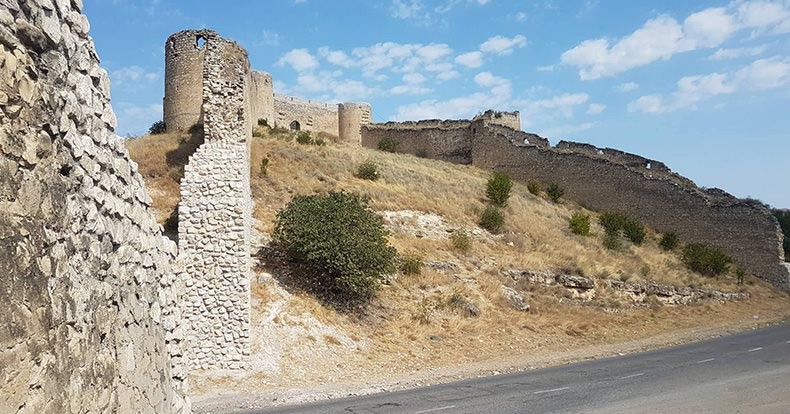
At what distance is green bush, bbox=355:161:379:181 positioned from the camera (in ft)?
93.7

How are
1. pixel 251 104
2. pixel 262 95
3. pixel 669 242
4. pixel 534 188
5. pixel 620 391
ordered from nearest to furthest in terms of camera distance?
pixel 620 391, pixel 251 104, pixel 669 242, pixel 262 95, pixel 534 188

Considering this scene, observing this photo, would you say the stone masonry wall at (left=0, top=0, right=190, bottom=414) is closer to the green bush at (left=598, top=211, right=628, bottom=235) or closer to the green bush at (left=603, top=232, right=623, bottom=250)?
the green bush at (left=603, top=232, right=623, bottom=250)

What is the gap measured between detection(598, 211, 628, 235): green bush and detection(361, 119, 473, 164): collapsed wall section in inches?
498

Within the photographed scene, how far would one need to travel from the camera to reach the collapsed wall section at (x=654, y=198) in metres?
32.2

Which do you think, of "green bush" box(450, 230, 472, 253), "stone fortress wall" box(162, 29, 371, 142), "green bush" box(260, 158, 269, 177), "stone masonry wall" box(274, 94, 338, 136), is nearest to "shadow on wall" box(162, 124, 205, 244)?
"stone fortress wall" box(162, 29, 371, 142)

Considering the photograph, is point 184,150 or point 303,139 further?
point 303,139

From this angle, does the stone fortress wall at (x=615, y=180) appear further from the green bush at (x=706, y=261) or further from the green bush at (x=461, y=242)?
the green bush at (x=461, y=242)

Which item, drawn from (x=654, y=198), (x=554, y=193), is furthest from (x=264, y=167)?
(x=654, y=198)

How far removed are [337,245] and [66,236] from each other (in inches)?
546

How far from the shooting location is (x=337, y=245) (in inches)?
679

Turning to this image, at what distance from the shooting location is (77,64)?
3.83 metres

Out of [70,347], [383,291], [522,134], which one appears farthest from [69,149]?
[522,134]

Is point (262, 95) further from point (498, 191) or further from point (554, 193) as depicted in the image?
point (554, 193)

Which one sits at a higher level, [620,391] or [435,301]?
[435,301]
